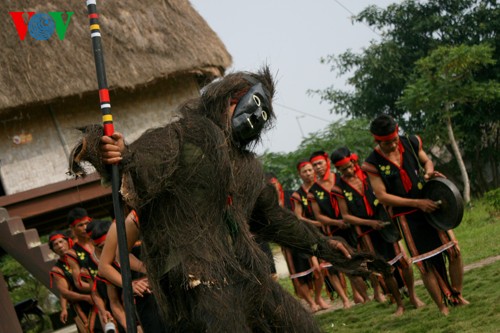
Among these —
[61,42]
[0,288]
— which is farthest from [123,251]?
[61,42]

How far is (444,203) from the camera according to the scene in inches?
298

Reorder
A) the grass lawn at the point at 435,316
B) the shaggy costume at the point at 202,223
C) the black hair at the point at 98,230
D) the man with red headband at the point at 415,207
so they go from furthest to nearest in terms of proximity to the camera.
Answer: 1. the black hair at the point at 98,230
2. the man with red headband at the point at 415,207
3. the grass lawn at the point at 435,316
4. the shaggy costume at the point at 202,223

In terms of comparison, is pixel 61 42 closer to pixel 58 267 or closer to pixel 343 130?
pixel 58 267

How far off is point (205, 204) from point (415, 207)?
371 cm

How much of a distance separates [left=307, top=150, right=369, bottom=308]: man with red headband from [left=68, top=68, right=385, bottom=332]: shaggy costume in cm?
593

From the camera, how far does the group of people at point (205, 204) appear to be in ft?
14.5

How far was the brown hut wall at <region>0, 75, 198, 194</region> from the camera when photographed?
1575 cm

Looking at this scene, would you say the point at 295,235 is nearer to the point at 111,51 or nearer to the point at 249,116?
the point at 249,116

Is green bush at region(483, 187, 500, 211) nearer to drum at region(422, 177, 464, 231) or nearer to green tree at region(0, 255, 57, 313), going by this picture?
drum at region(422, 177, 464, 231)

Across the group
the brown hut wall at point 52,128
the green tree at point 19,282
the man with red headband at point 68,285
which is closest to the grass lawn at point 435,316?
the man with red headband at point 68,285

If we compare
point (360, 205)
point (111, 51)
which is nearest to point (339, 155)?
point (360, 205)

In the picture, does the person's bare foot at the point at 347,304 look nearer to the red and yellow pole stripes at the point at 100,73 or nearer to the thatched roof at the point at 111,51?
the red and yellow pole stripes at the point at 100,73

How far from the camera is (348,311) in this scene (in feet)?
33.4

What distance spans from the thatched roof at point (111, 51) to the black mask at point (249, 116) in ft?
36.4
